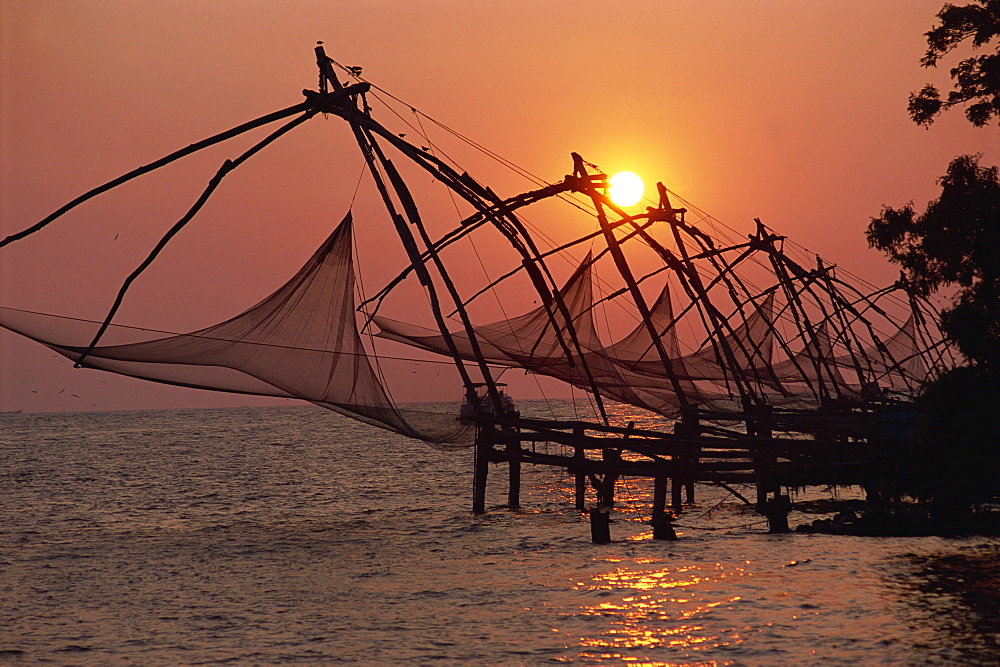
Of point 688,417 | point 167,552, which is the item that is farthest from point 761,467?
point 167,552

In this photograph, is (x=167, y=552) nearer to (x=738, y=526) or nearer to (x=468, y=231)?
(x=468, y=231)

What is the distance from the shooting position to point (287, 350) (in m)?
14.9

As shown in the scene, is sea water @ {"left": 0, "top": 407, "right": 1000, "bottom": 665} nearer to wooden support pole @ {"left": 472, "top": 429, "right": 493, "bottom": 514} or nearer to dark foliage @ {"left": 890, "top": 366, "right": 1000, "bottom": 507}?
wooden support pole @ {"left": 472, "top": 429, "right": 493, "bottom": 514}

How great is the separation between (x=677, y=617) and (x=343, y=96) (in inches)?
339

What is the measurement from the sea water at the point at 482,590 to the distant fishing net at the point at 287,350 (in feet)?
8.32

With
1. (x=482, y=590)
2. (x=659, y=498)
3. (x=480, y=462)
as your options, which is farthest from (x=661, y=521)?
(x=482, y=590)

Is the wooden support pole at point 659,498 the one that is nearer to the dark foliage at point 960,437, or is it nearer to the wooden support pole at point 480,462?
the wooden support pole at point 480,462

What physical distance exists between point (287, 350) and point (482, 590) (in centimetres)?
422

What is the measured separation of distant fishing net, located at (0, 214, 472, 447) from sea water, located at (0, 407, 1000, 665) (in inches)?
99.8

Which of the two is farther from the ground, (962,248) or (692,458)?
(962,248)

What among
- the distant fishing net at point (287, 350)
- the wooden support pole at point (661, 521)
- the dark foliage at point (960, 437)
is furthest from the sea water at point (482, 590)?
the distant fishing net at point (287, 350)

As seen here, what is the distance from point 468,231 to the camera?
18.5m

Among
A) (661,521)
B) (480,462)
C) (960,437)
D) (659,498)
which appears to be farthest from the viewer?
(480,462)

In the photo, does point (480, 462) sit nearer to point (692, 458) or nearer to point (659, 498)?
point (659, 498)
